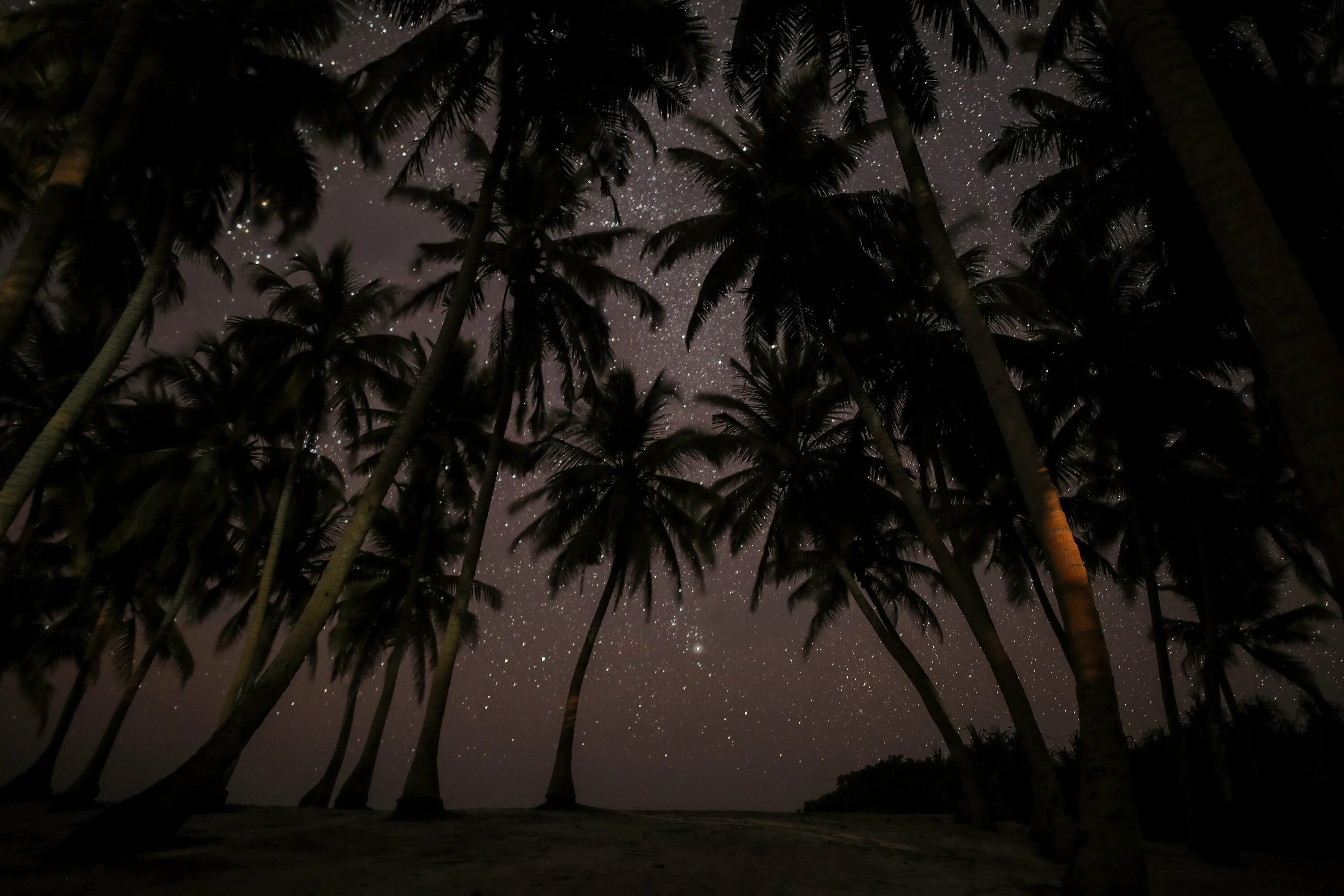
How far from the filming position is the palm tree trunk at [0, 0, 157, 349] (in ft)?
19.3

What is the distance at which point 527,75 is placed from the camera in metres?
10.8

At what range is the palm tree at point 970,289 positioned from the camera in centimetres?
504

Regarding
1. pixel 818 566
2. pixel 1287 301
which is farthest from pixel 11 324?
pixel 818 566

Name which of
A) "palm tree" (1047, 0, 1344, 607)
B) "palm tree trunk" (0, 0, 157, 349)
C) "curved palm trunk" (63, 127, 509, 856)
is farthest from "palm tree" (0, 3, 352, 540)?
"palm tree" (1047, 0, 1344, 607)

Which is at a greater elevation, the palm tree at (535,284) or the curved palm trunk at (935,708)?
the palm tree at (535,284)

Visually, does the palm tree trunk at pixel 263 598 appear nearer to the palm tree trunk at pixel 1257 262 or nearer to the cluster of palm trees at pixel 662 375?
the cluster of palm trees at pixel 662 375

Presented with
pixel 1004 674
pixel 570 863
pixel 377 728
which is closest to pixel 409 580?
pixel 377 728

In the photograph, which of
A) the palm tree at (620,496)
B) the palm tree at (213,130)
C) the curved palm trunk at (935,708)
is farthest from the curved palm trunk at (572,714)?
the palm tree at (213,130)

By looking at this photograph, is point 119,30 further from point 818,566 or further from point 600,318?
point 818,566

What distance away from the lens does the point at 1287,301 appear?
10.9ft

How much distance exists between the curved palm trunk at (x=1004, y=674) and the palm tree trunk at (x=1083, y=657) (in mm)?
2745

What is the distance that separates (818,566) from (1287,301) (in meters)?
18.9

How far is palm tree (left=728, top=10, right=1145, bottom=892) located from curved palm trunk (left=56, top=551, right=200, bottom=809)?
55.8 feet

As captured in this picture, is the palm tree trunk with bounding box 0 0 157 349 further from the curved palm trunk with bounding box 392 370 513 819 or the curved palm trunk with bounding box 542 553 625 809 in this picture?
the curved palm trunk with bounding box 542 553 625 809
